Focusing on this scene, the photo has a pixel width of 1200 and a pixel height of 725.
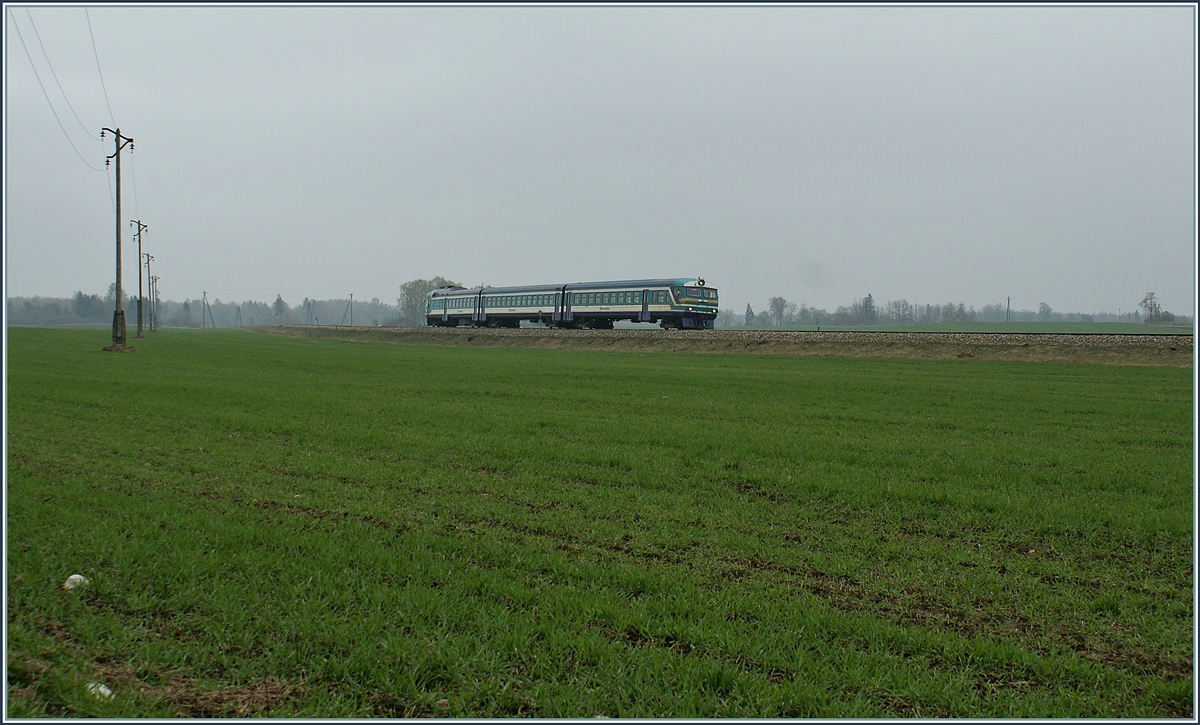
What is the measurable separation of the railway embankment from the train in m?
2.59

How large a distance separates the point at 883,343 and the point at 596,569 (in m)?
34.4

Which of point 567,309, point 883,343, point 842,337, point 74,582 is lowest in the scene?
point 74,582

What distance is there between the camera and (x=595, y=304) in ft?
169

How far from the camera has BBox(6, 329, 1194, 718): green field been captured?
4145mm

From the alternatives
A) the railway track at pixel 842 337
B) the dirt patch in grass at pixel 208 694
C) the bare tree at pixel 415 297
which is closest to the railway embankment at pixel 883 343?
the railway track at pixel 842 337

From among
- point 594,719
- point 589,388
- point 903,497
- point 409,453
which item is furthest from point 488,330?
point 594,719

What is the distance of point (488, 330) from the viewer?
55.3 meters

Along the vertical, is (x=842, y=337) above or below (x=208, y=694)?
above

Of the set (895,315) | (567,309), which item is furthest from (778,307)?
(567,309)

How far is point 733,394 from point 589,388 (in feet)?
13.6

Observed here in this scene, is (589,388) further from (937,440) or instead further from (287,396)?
(937,440)

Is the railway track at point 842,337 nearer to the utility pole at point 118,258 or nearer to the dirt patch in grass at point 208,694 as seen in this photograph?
the utility pole at point 118,258

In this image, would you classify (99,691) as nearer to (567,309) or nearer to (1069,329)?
(567,309)

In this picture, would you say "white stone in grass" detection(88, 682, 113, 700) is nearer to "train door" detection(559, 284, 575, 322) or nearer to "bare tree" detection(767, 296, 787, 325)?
"train door" detection(559, 284, 575, 322)
